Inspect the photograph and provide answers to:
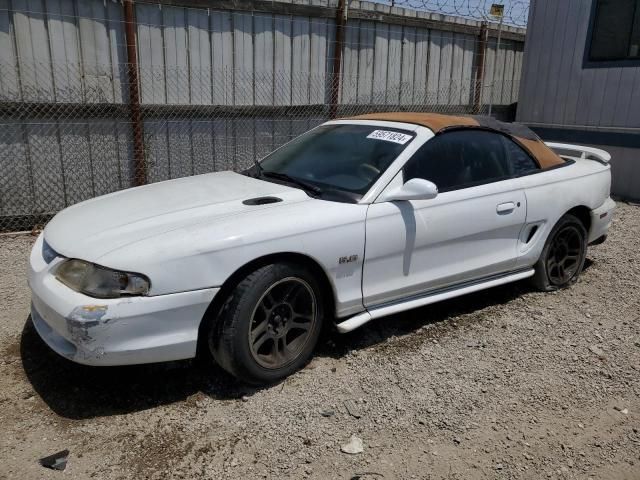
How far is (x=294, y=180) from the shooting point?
3.94 m

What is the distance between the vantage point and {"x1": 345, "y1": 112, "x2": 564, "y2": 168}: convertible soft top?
4.17m

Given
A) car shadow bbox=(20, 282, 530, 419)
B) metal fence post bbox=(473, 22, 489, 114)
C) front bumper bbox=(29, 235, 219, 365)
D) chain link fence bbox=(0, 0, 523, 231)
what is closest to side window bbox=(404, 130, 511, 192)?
car shadow bbox=(20, 282, 530, 419)

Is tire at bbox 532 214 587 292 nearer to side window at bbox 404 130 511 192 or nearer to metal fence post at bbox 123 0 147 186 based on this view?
side window at bbox 404 130 511 192

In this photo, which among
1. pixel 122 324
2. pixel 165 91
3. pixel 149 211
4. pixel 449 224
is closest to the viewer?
pixel 122 324

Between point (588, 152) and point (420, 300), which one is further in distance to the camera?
point (588, 152)

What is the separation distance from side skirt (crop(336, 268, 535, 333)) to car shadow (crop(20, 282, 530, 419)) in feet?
0.99

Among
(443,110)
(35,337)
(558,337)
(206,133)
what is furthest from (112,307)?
(443,110)

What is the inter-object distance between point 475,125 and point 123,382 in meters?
3.04

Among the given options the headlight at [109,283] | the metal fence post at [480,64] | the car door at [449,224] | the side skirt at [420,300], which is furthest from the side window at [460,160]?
the metal fence post at [480,64]

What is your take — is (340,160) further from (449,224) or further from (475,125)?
(475,125)

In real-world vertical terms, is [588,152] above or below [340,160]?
below

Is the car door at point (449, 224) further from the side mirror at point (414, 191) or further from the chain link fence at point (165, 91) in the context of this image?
the chain link fence at point (165, 91)

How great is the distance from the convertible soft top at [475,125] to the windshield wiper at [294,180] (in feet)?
2.97

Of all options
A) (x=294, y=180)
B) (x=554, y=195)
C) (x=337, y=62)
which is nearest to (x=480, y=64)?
(x=337, y=62)
